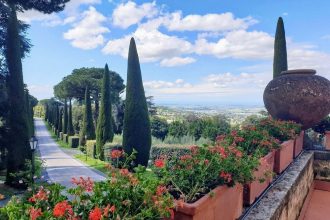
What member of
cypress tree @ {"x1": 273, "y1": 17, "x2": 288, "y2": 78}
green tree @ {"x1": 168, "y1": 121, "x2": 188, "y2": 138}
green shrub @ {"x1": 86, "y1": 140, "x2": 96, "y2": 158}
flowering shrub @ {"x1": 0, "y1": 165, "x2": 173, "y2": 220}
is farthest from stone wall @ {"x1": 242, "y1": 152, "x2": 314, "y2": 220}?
green tree @ {"x1": 168, "y1": 121, "x2": 188, "y2": 138}

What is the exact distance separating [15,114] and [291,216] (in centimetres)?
1002

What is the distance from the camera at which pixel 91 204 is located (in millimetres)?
1626

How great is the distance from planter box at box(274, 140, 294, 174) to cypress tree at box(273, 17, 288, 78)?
821 centimetres

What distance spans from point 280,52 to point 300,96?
645cm

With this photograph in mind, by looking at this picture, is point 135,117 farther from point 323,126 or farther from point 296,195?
point 296,195

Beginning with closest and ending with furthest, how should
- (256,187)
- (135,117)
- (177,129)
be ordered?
(256,187)
(135,117)
(177,129)

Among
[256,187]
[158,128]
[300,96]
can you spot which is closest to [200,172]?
[256,187]

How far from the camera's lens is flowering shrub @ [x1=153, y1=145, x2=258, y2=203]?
232cm

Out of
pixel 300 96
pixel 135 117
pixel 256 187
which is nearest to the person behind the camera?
pixel 256 187

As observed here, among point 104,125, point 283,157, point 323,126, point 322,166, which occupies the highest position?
point 323,126

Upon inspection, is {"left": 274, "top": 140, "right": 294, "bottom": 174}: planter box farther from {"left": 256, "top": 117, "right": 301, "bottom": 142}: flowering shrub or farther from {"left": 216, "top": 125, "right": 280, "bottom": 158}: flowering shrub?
{"left": 256, "top": 117, "right": 301, "bottom": 142}: flowering shrub

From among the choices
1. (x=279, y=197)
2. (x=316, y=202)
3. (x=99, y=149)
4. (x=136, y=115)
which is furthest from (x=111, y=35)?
(x=279, y=197)

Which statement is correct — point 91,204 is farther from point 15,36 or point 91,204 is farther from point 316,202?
point 15,36

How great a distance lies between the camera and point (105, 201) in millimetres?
1648
